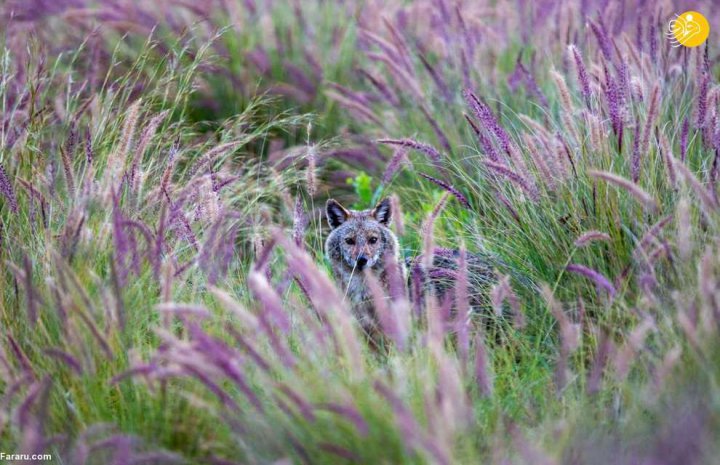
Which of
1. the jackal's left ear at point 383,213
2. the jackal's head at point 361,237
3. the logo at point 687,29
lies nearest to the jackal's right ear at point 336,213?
the jackal's head at point 361,237

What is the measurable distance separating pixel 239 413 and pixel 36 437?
77 centimetres

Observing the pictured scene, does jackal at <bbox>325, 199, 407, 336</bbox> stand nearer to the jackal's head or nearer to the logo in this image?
the jackal's head

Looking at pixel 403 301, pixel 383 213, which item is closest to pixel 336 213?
pixel 383 213

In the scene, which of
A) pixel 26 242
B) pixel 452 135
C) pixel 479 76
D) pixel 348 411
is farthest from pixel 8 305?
pixel 479 76

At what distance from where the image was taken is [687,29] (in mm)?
7355

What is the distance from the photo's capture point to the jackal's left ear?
687cm

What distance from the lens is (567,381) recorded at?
13.1 ft

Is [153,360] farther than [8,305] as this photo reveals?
No

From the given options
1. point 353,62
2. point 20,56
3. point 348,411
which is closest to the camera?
point 348,411

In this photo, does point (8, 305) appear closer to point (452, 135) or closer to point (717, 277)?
point (717, 277)

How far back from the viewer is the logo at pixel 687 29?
712 cm

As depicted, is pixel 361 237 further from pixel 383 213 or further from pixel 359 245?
pixel 383 213

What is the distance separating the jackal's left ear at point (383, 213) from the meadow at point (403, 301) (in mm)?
401

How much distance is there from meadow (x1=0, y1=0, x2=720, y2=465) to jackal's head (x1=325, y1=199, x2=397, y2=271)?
1.37 ft
